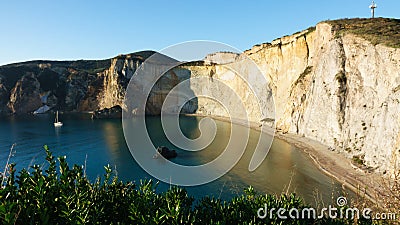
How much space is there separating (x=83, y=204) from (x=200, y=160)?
86.0ft

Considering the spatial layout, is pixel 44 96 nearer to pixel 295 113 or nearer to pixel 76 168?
pixel 295 113

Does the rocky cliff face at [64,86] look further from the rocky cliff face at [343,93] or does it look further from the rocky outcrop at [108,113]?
the rocky cliff face at [343,93]

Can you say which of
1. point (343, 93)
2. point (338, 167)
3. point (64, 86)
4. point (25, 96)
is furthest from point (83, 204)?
point (64, 86)

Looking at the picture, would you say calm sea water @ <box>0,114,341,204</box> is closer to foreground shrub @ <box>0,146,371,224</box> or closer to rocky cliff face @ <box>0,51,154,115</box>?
foreground shrub @ <box>0,146,371,224</box>

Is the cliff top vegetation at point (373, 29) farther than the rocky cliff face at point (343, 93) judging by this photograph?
Yes

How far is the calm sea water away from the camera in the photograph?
772 inches

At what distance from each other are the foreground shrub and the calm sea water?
19.8 ft

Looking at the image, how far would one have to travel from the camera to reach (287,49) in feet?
151

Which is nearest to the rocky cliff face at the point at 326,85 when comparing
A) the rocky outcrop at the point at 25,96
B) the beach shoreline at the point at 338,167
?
the beach shoreline at the point at 338,167

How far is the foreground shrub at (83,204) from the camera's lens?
10.0 feet

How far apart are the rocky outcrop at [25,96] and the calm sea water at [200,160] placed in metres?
48.6

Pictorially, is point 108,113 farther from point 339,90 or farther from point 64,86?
point 339,90

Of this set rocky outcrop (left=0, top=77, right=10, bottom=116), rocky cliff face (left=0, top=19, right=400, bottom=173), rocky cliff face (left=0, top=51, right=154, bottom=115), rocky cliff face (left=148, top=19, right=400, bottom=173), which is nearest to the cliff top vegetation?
rocky cliff face (left=0, top=19, right=400, bottom=173)

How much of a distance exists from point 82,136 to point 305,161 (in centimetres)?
3584
